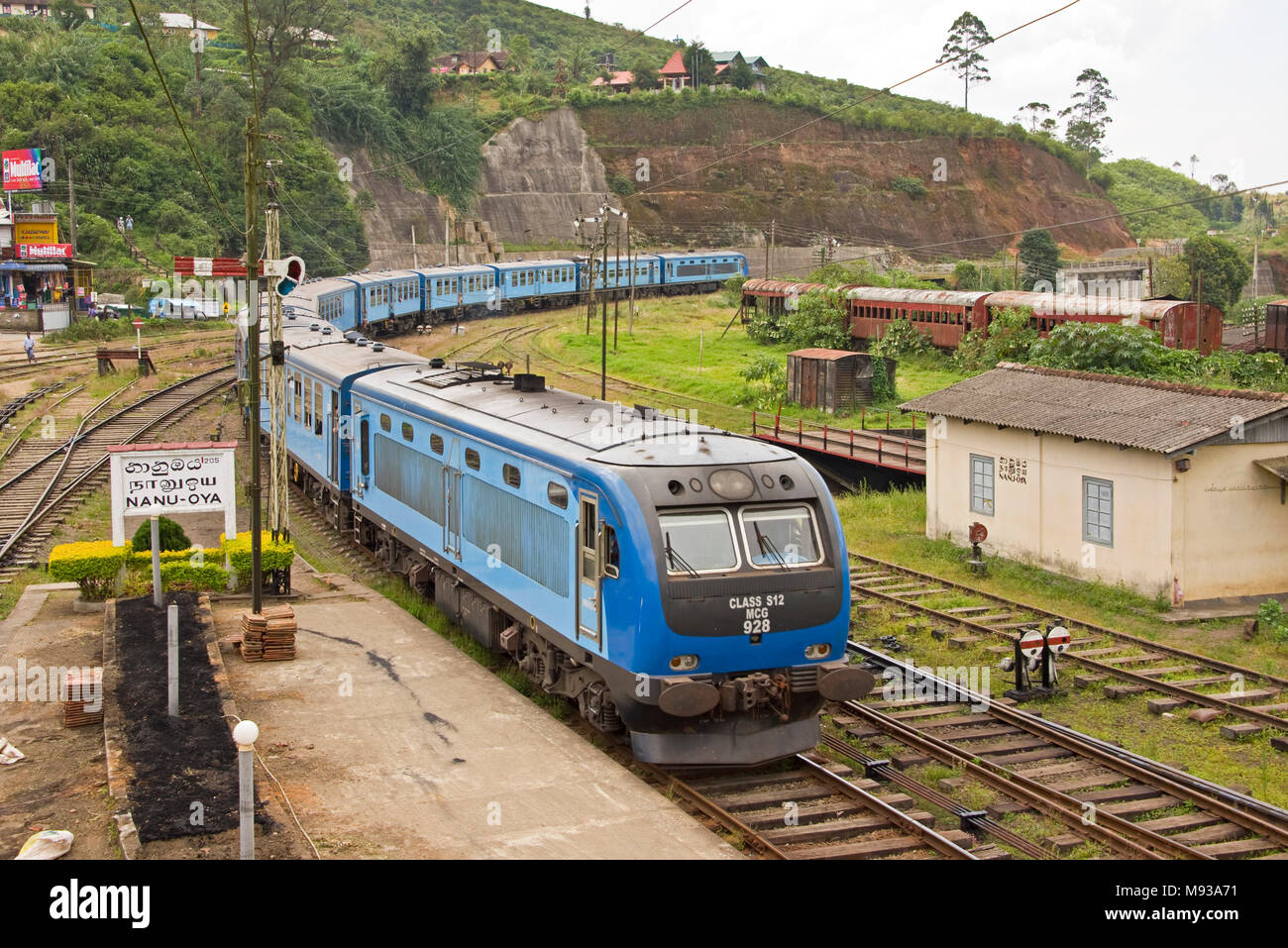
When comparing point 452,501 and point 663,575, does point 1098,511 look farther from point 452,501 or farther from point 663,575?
point 663,575

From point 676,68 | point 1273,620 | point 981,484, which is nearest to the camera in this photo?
point 1273,620

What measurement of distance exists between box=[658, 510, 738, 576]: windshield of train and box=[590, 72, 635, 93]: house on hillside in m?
111

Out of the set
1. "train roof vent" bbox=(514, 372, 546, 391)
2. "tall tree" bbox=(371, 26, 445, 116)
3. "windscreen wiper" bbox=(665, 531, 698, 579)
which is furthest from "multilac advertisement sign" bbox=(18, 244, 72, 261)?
"windscreen wiper" bbox=(665, 531, 698, 579)

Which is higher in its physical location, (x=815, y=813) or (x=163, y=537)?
(x=163, y=537)

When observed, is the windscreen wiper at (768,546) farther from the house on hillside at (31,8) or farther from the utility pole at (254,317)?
the house on hillside at (31,8)

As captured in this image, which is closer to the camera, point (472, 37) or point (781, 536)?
point (781, 536)

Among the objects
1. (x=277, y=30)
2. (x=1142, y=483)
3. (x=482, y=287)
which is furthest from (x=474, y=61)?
(x=1142, y=483)

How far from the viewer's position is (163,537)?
19000 millimetres

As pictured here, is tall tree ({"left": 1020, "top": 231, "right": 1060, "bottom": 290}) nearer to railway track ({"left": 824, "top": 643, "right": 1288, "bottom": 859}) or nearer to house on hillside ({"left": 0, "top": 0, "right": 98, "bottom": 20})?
house on hillside ({"left": 0, "top": 0, "right": 98, "bottom": 20})

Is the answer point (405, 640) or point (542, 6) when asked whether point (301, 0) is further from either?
point (542, 6)

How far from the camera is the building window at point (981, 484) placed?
22.2 metres

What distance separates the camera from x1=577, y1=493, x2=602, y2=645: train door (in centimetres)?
1183

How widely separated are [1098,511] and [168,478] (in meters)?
13.6

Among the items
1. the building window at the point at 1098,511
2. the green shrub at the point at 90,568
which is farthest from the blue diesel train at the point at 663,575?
the building window at the point at 1098,511
